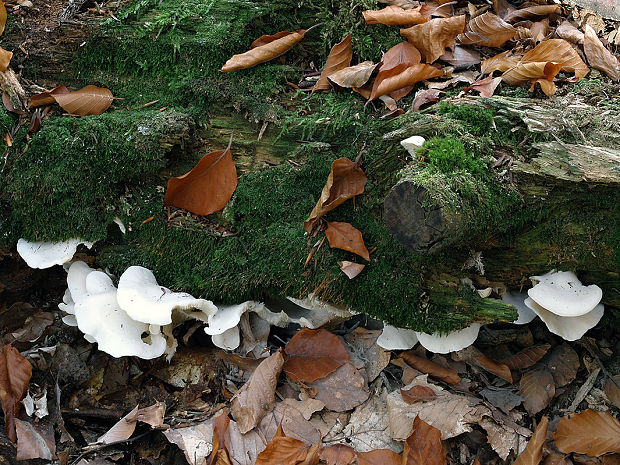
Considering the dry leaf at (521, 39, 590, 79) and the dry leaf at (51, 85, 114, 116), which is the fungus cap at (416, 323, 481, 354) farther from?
the dry leaf at (51, 85, 114, 116)

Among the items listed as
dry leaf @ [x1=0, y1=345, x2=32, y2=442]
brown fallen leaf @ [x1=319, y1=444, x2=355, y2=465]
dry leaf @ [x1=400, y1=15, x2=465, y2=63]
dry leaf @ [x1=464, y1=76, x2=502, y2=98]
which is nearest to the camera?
brown fallen leaf @ [x1=319, y1=444, x2=355, y2=465]

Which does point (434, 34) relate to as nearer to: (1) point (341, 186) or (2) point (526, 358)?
(1) point (341, 186)

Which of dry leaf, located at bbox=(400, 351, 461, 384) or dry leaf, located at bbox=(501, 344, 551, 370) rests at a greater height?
dry leaf, located at bbox=(501, 344, 551, 370)

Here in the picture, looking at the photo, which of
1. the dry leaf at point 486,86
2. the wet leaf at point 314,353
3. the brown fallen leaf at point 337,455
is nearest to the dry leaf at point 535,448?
the brown fallen leaf at point 337,455

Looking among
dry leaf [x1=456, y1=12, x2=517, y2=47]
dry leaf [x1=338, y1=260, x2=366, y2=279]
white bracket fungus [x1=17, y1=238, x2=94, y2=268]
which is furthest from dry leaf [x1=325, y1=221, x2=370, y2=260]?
white bracket fungus [x1=17, y1=238, x2=94, y2=268]

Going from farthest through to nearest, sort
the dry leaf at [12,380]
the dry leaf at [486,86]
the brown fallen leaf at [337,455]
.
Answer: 1. the dry leaf at [12,380]
2. the dry leaf at [486,86]
3. the brown fallen leaf at [337,455]

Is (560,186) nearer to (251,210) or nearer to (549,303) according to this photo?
(549,303)

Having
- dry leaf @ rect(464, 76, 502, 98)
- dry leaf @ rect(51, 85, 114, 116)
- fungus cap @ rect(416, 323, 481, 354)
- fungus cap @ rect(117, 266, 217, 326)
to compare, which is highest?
dry leaf @ rect(464, 76, 502, 98)

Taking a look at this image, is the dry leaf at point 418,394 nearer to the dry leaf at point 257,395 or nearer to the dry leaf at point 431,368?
the dry leaf at point 431,368
